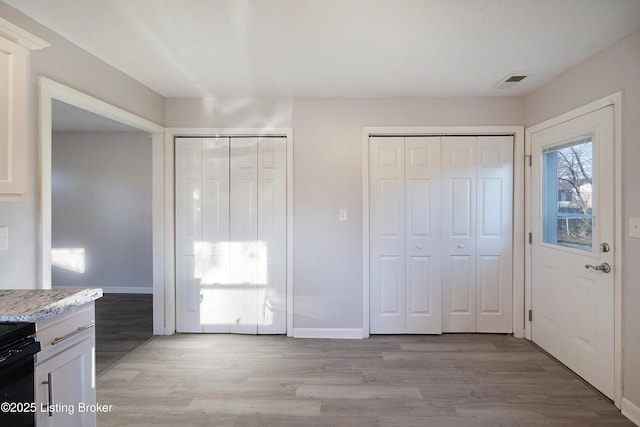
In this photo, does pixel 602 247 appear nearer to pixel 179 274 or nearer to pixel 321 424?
pixel 321 424

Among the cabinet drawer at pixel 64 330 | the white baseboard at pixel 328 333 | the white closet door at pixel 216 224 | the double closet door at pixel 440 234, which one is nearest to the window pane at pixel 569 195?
the double closet door at pixel 440 234

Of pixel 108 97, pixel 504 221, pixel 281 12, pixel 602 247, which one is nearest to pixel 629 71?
pixel 602 247

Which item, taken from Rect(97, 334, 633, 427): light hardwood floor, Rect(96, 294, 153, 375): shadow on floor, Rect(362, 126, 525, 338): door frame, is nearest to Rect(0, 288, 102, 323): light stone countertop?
Rect(97, 334, 633, 427): light hardwood floor

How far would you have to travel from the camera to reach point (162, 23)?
6.49ft

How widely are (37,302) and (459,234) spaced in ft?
10.8

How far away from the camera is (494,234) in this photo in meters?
3.32

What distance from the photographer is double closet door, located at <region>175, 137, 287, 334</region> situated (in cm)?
334

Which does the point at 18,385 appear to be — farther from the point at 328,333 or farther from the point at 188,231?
the point at 328,333

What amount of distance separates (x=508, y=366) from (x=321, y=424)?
1.72 meters

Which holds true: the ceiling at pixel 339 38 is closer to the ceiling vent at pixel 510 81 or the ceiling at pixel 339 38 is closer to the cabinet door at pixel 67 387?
the ceiling vent at pixel 510 81

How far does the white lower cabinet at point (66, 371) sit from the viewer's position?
1284 millimetres

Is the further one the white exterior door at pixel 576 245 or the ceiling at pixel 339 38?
the white exterior door at pixel 576 245

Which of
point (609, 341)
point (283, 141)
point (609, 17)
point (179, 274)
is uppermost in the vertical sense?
point (609, 17)

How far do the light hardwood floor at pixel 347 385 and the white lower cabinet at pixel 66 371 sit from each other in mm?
711
